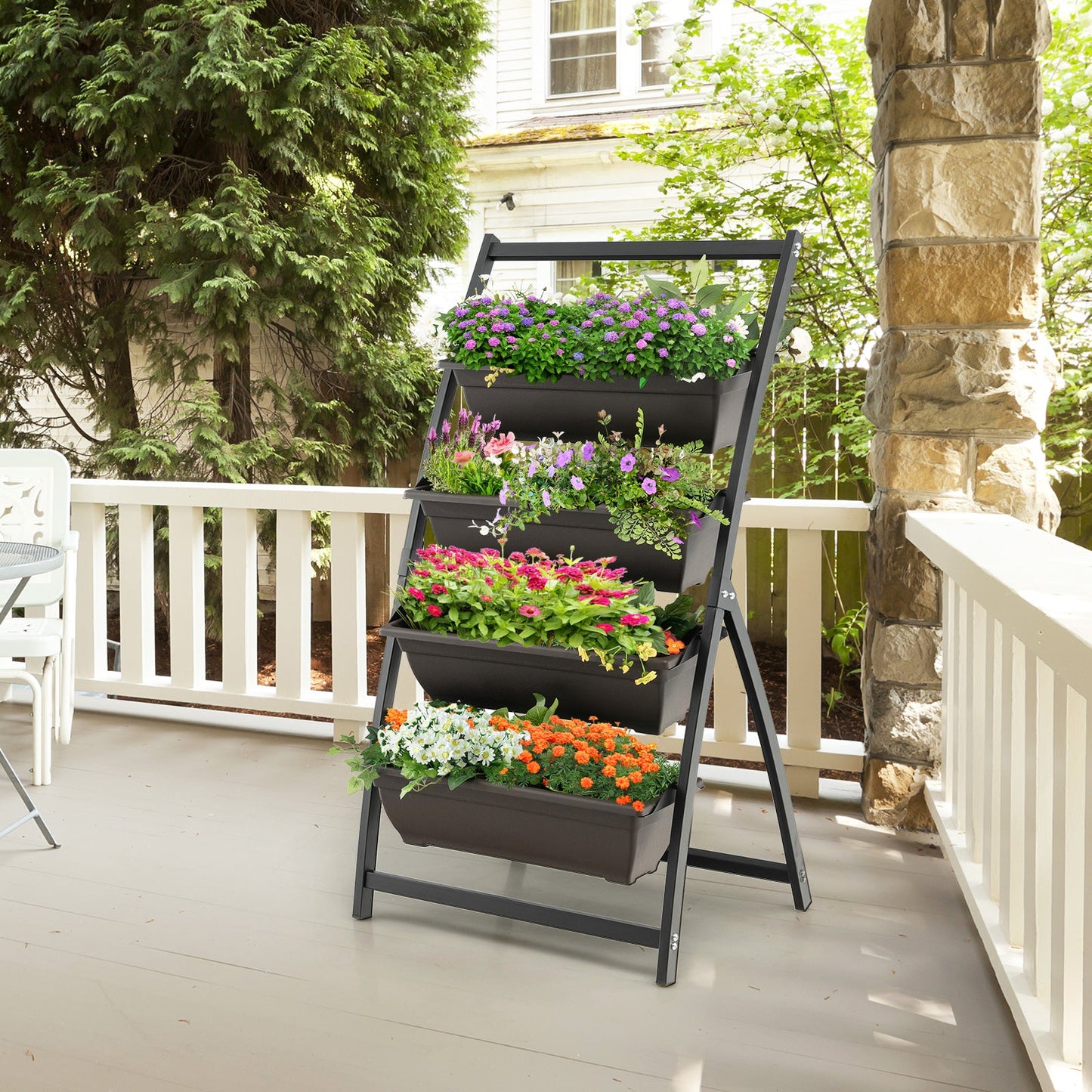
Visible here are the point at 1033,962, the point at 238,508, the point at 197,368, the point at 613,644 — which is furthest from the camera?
the point at 197,368

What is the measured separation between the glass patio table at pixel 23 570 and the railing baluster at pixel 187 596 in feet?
2.35

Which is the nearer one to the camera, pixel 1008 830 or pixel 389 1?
pixel 1008 830

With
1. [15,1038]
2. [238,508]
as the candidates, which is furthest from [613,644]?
[238,508]

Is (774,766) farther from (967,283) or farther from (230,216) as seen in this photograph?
(230,216)

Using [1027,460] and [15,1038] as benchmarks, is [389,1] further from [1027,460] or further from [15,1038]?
[15,1038]

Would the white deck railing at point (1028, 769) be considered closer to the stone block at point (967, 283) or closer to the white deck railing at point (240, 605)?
the stone block at point (967, 283)

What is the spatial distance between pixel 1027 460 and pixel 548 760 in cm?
132

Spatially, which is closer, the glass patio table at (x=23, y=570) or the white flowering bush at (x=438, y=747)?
the white flowering bush at (x=438, y=747)

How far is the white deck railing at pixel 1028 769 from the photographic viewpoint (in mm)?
1184

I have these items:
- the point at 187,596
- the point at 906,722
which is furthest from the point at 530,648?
the point at 187,596

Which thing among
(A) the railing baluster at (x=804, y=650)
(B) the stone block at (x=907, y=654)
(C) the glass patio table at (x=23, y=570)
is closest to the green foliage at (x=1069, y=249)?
(A) the railing baluster at (x=804, y=650)

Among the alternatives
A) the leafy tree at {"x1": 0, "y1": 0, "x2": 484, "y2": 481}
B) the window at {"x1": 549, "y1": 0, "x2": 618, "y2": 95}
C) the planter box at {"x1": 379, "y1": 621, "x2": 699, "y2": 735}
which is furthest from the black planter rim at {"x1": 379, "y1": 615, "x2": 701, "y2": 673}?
the window at {"x1": 549, "y1": 0, "x2": 618, "y2": 95}

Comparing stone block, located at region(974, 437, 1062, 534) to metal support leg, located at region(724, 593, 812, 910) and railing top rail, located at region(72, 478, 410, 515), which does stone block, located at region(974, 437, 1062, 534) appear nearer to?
metal support leg, located at region(724, 593, 812, 910)

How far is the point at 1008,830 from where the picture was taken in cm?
166
